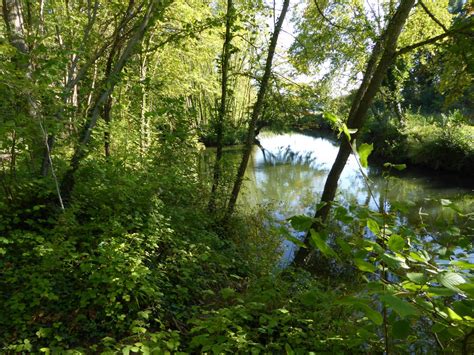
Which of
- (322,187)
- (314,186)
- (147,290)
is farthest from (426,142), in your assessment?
(147,290)

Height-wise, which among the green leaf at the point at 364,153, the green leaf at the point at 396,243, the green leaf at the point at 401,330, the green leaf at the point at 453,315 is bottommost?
the green leaf at the point at 401,330

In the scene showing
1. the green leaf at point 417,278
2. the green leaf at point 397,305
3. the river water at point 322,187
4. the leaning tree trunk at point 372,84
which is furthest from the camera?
the river water at point 322,187

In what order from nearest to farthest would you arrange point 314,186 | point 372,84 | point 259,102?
point 372,84 → point 259,102 → point 314,186

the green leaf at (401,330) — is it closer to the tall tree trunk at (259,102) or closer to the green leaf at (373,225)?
the green leaf at (373,225)

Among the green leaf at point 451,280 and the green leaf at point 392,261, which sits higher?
the green leaf at point 451,280

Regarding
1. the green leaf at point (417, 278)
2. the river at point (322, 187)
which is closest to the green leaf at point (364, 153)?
the green leaf at point (417, 278)

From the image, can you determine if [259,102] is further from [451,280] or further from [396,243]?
[451,280]

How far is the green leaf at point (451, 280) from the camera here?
90cm

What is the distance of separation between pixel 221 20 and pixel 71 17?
9.13 ft

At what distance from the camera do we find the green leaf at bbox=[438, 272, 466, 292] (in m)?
0.90

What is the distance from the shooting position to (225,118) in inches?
284

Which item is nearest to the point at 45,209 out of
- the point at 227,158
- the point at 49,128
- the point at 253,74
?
the point at 49,128

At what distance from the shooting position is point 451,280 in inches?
36.9

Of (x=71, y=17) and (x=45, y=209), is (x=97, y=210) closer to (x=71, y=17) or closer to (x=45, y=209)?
(x=45, y=209)
